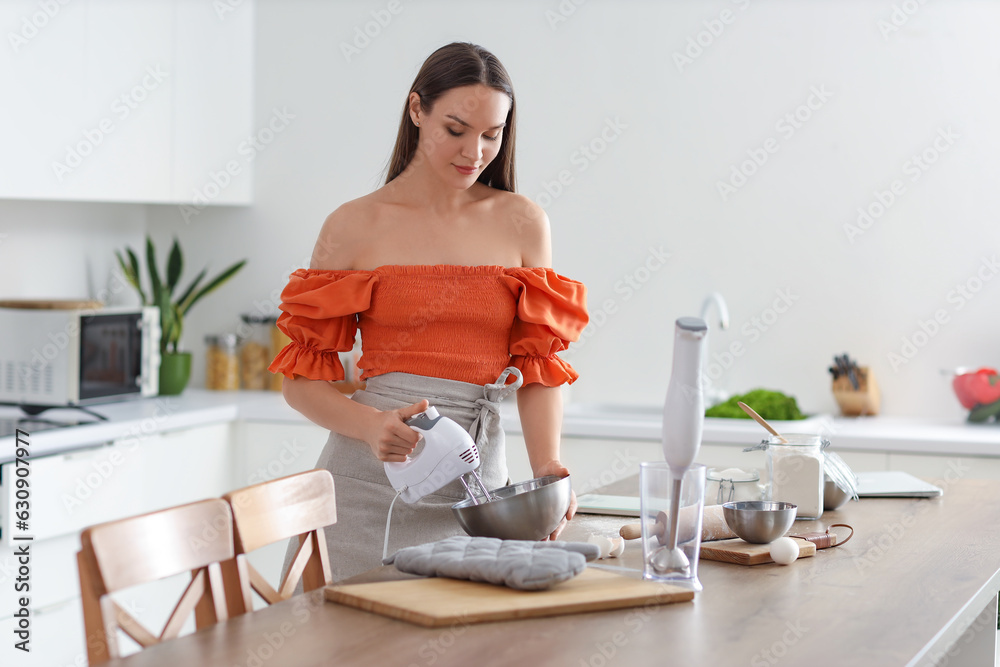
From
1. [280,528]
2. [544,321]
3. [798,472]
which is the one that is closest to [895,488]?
[798,472]

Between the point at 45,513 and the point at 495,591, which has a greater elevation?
the point at 495,591

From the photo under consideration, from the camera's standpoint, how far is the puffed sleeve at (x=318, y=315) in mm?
1674

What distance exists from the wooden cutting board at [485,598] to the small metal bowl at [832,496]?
59 centimetres

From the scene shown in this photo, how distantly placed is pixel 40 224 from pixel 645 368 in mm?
1935

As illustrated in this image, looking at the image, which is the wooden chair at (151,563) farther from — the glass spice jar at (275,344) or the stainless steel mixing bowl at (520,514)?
the glass spice jar at (275,344)

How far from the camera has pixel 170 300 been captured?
11.5ft

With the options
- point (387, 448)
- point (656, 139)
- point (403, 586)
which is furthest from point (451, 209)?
point (656, 139)

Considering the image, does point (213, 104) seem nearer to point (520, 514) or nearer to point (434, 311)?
point (434, 311)

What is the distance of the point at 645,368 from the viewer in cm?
338

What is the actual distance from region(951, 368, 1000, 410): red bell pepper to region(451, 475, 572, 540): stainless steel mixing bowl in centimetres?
201

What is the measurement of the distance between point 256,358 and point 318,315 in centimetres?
207

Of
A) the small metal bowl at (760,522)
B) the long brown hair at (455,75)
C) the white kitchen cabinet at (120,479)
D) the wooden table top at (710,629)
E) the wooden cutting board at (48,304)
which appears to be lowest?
the white kitchen cabinet at (120,479)

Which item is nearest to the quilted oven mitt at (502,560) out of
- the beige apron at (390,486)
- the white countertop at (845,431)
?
the beige apron at (390,486)

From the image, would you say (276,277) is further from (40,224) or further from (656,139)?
(656,139)
